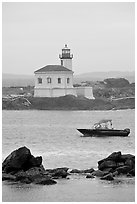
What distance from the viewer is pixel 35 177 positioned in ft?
34.3

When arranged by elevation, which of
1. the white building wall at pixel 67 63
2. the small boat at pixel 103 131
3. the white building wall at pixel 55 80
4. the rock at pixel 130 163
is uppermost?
the white building wall at pixel 67 63

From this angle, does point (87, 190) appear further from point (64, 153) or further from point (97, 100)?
point (97, 100)

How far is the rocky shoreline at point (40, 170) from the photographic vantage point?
10477 mm

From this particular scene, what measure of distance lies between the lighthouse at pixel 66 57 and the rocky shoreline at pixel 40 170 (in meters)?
28.6

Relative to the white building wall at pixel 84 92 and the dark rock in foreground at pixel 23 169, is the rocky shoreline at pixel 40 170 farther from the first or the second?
the white building wall at pixel 84 92

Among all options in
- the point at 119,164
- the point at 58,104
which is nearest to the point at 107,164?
the point at 119,164

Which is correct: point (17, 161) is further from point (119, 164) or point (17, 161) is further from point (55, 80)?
point (55, 80)

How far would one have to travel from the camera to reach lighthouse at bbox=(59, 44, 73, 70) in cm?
4016

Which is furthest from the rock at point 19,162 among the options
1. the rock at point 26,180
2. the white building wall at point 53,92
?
the white building wall at point 53,92

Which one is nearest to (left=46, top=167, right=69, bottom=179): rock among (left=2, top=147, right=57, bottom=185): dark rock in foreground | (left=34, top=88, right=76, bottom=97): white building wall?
(left=2, top=147, right=57, bottom=185): dark rock in foreground

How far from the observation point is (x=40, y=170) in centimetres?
1103

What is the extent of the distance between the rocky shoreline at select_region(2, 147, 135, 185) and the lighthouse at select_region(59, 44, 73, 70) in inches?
1127

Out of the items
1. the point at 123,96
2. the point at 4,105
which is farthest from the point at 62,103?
the point at 123,96

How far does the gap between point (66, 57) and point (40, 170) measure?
99.5ft
